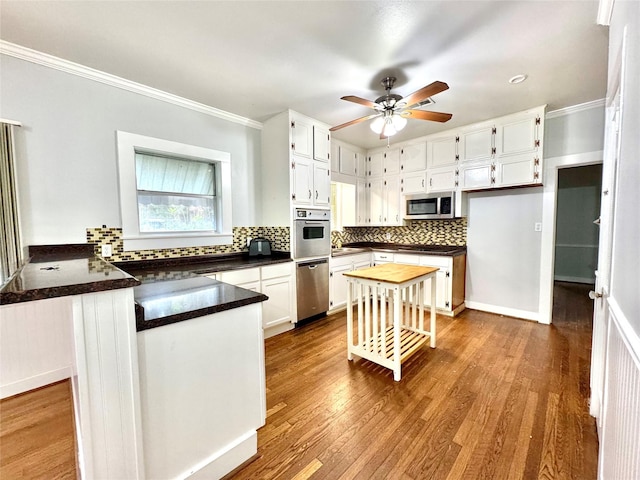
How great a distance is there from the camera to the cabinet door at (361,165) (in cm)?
445

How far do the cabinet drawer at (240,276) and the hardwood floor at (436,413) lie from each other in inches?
28.8

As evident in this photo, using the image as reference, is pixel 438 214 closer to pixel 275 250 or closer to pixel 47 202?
pixel 275 250

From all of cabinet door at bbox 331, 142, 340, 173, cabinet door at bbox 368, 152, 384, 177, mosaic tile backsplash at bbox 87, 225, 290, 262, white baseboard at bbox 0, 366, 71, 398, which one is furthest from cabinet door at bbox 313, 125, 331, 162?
white baseboard at bbox 0, 366, 71, 398

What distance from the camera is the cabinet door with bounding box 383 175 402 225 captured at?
421 cm

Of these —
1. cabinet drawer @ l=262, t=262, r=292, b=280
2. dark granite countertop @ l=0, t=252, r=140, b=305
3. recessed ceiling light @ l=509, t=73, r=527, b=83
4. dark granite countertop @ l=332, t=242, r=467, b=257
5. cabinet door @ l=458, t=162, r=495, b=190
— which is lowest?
cabinet drawer @ l=262, t=262, r=292, b=280

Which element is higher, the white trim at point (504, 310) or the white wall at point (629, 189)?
the white wall at point (629, 189)

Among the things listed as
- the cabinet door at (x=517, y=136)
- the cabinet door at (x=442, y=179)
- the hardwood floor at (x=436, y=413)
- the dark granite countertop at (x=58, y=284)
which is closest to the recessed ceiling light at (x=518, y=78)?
the cabinet door at (x=517, y=136)

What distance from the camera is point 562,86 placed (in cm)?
251

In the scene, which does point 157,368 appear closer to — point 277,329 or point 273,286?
point 273,286

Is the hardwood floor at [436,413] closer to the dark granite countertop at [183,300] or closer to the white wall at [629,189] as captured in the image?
the dark granite countertop at [183,300]

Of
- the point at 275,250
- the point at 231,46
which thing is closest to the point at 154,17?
the point at 231,46

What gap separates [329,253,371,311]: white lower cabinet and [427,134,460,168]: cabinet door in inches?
67.4

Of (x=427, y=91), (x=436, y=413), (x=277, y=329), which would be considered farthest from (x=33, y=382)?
(x=427, y=91)

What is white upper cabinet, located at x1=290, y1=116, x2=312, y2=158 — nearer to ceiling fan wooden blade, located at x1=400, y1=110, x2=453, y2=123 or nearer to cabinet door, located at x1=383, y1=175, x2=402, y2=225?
ceiling fan wooden blade, located at x1=400, y1=110, x2=453, y2=123
